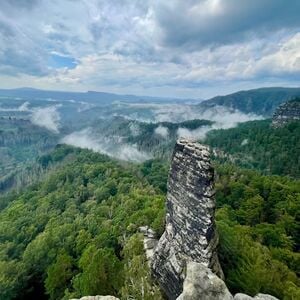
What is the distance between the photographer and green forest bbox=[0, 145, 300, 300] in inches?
1570

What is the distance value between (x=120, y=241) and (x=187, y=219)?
23.4 meters

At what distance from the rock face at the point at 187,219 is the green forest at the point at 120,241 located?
3.49m

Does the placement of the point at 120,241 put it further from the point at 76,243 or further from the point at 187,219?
the point at 187,219

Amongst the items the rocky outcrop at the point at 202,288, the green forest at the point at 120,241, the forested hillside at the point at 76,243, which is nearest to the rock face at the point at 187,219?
the green forest at the point at 120,241

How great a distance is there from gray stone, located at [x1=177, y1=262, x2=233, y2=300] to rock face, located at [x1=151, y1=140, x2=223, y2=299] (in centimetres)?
684

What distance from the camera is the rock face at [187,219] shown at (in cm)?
3162

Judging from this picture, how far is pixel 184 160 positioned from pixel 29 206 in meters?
85.2

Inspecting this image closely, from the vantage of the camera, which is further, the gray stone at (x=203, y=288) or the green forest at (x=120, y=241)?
the green forest at (x=120, y=241)

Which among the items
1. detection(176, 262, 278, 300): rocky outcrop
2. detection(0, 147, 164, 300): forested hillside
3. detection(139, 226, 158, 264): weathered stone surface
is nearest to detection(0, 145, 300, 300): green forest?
detection(0, 147, 164, 300): forested hillside

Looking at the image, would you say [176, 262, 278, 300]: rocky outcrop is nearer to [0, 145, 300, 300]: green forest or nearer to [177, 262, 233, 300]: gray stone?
[177, 262, 233, 300]: gray stone

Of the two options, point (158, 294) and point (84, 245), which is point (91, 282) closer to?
point (158, 294)

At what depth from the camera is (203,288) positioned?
2408cm

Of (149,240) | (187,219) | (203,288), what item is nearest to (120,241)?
(149,240)

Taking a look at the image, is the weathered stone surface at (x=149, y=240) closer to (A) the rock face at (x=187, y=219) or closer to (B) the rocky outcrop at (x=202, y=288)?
(A) the rock face at (x=187, y=219)
